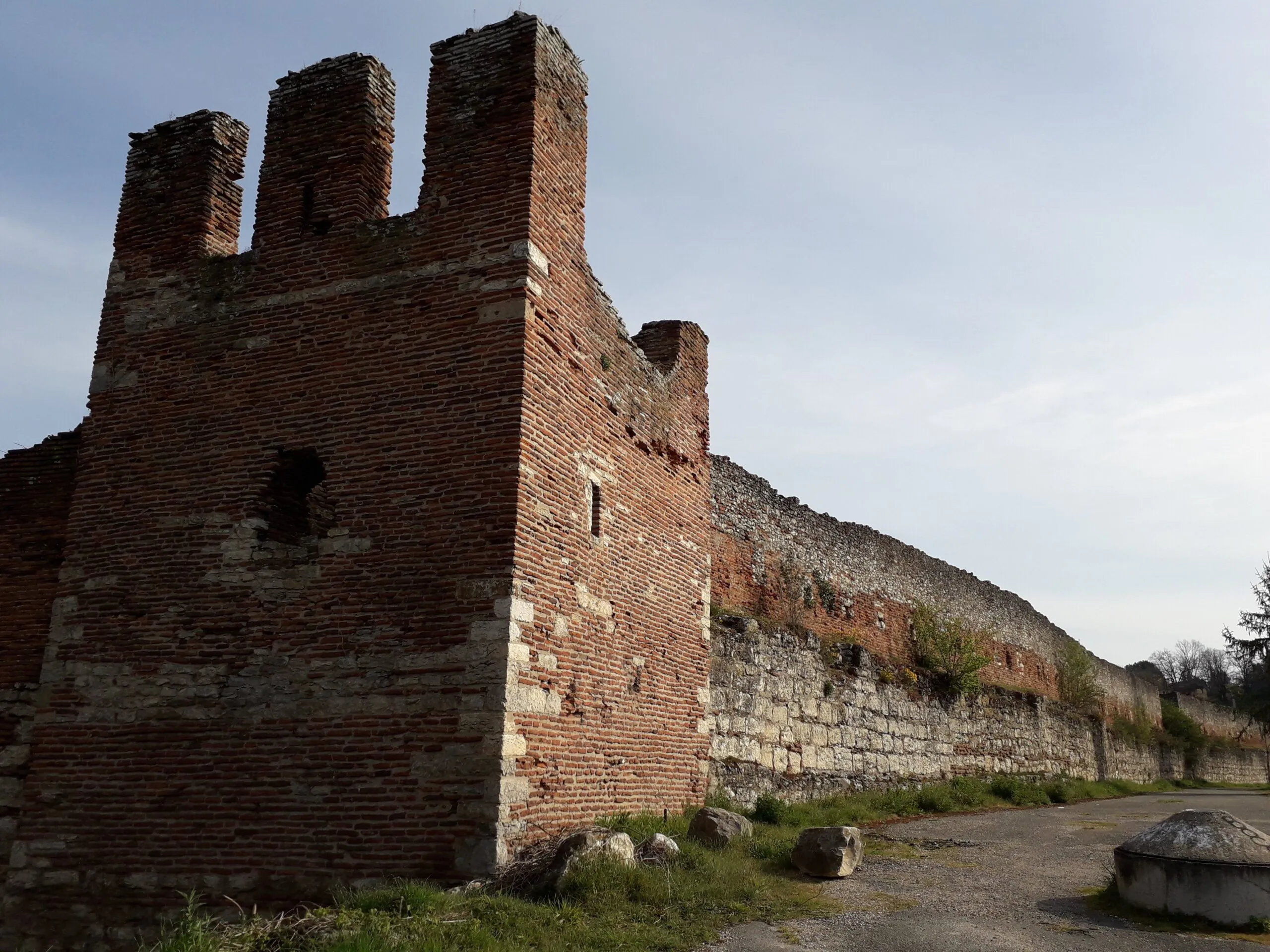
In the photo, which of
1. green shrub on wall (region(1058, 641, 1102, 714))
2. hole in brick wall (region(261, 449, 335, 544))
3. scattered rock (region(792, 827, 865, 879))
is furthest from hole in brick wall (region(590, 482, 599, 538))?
green shrub on wall (region(1058, 641, 1102, 714))

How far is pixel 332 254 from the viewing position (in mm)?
8797

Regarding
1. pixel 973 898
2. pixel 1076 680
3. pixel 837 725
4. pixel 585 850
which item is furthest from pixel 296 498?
pixel 1076 680

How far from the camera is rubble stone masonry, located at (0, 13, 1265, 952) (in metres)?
7.36

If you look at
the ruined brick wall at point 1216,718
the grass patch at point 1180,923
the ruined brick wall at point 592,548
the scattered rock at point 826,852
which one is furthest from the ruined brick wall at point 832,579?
the ruined brick wall at point 1216,718

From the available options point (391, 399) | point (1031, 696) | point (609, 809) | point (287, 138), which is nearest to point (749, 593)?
point (609, 809)

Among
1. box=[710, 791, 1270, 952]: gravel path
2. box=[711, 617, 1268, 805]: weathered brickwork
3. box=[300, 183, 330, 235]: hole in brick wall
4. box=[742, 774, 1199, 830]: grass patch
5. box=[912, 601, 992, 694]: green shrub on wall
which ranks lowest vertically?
box=[710, 791, 1270, 952]: gravel path

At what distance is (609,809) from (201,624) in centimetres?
373

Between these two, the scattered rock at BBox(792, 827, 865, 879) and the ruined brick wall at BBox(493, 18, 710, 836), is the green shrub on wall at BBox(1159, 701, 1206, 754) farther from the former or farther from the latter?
the scattered rock at BBox(792, 827, 865, 879)

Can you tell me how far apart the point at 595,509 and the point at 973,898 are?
4332 millimetres

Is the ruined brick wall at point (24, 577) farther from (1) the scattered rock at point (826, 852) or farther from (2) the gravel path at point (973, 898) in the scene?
(1) the scattered rock at point (826, 852)

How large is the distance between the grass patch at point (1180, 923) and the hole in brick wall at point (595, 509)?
188 inches

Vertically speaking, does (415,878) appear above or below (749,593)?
below

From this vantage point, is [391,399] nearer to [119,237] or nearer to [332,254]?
[332,254]

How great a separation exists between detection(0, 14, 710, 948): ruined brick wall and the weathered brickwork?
2.06 m
